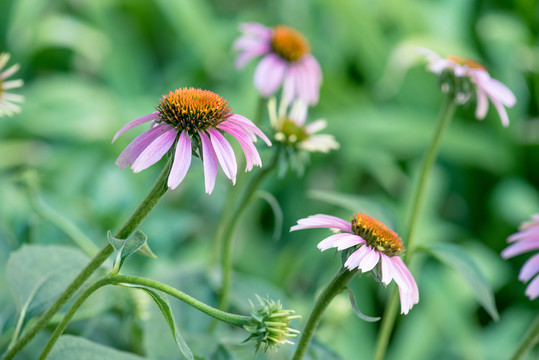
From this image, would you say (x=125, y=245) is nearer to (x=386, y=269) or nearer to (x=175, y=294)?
(x=175, y=294)

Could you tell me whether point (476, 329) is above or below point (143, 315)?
below

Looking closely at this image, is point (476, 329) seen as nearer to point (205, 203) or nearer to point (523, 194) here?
point (523, 194)

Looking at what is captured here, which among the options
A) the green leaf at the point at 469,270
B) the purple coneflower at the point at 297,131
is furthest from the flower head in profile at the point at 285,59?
the green leaf at the point at 469,270

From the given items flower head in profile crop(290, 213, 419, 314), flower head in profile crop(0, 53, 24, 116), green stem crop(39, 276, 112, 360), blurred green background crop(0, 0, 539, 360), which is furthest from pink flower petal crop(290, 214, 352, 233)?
blurred green background crop(0, 0, 539, 360)

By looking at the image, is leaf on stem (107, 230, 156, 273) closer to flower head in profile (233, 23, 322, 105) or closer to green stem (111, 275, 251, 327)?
green stem (111, 275, 251, 327)

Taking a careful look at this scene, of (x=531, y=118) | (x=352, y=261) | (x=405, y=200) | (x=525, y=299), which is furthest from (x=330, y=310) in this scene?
(x=531, y=118)

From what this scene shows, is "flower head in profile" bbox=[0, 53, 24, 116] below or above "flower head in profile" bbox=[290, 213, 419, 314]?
above

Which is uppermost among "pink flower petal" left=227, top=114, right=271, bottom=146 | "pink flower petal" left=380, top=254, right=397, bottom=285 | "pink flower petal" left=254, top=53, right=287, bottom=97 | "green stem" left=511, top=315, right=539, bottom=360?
"pink flower petal" left=254, top=53, right=287, bottom=97

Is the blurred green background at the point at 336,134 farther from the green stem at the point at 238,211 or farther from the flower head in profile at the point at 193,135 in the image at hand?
the flower head in profile at the point at 193,135
